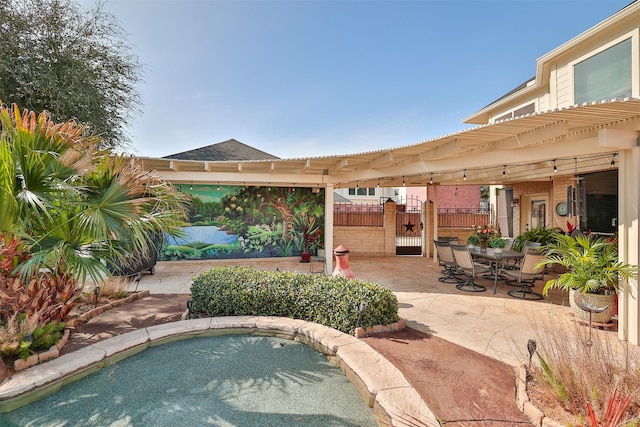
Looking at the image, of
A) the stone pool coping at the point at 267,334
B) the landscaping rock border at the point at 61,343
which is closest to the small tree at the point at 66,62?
the landscaping rock border at the point at 61,343

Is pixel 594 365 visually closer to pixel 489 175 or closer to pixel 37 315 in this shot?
pixel 37 315

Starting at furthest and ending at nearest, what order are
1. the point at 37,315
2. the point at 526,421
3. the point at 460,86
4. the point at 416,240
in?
the point at 416,240, the point at 460,86, the point at 37,315, the point at 526,421

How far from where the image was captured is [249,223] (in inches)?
447

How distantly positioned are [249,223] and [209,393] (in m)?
8.44

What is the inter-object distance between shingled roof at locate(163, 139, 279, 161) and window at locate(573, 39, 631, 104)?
10.0 meters

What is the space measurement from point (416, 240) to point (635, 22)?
34.6 feet

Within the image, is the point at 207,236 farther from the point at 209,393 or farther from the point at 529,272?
the point at 529,272

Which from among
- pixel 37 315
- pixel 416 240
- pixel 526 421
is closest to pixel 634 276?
pixel 526 421

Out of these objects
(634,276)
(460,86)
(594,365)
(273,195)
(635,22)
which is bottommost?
(594,365)

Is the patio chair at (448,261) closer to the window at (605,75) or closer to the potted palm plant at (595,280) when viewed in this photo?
the potted palm plant at (595,280)

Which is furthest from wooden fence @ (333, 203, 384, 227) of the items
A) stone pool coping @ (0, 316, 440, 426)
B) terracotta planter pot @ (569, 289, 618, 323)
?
stone pool coping @ (0, 316, 440, 426)

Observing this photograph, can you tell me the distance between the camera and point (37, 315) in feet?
12.8

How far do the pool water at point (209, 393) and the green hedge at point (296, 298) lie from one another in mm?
765

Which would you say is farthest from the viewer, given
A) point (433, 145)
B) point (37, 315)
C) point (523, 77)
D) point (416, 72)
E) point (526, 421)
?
point (523, 77)
